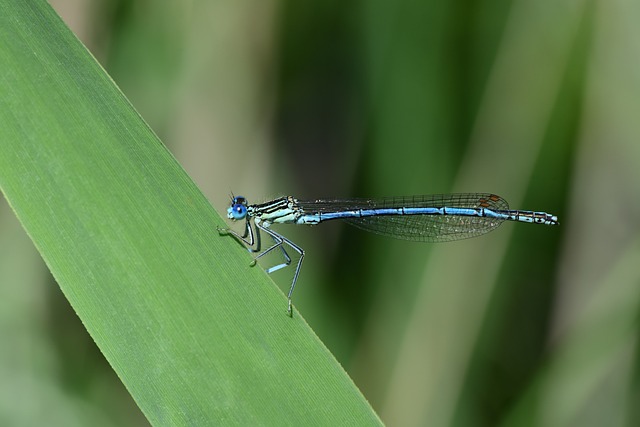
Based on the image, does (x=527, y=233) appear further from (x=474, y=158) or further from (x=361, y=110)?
(x=361, y=110)

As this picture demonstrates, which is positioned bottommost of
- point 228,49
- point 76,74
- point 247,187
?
point 247,187

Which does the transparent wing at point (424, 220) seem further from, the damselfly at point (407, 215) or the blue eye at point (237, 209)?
the blue eye at point (237, 209)

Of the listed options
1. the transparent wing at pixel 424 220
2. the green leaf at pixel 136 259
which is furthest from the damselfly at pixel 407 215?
the green leaf at pixel 136 259

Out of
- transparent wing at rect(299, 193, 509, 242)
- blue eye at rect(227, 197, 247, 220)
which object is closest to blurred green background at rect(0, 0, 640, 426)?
transparent wing at rect(299, 193, 509, 242)

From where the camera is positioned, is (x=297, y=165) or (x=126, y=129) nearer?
(x=126, y=129)

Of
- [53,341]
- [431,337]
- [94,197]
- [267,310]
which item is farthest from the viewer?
[431,337]

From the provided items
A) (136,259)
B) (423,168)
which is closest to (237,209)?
(423,168)

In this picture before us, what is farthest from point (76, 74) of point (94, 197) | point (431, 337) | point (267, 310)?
point (431, 337)
